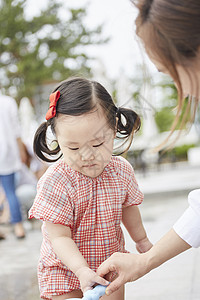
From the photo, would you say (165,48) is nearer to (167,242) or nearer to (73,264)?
(167,242)

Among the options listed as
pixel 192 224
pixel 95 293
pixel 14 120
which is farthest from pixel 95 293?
pixel 14 120

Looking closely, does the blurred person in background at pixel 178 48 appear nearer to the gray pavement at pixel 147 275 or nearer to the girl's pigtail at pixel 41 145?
the girl's pigtail at pixel 41 145

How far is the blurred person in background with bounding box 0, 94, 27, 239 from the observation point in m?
4.90

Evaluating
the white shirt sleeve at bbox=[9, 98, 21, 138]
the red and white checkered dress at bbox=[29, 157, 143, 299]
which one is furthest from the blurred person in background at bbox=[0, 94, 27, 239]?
the red and white checkered dress at bbox=[29, 157, 143, 299]

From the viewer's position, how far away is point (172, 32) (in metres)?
1.28

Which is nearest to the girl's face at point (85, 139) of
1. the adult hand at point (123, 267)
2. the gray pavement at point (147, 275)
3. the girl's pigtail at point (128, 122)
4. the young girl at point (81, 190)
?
the young girl at point (81, 190)

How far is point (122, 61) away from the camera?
1.49 metres

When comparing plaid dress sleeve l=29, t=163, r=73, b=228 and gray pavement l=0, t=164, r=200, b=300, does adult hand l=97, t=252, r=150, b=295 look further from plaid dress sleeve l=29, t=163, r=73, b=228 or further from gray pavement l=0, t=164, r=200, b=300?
gray pavement l=0, t=164, r=200, b=300

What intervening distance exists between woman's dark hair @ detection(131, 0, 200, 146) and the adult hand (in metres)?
0.48

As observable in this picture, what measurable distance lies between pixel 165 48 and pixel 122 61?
8.3 inches

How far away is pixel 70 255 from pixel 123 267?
0.21 meters

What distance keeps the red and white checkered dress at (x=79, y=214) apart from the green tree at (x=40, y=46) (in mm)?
16565

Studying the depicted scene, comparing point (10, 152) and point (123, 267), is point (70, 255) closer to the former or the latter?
point (123, 267)

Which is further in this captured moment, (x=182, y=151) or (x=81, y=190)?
(x=182, y=151)
